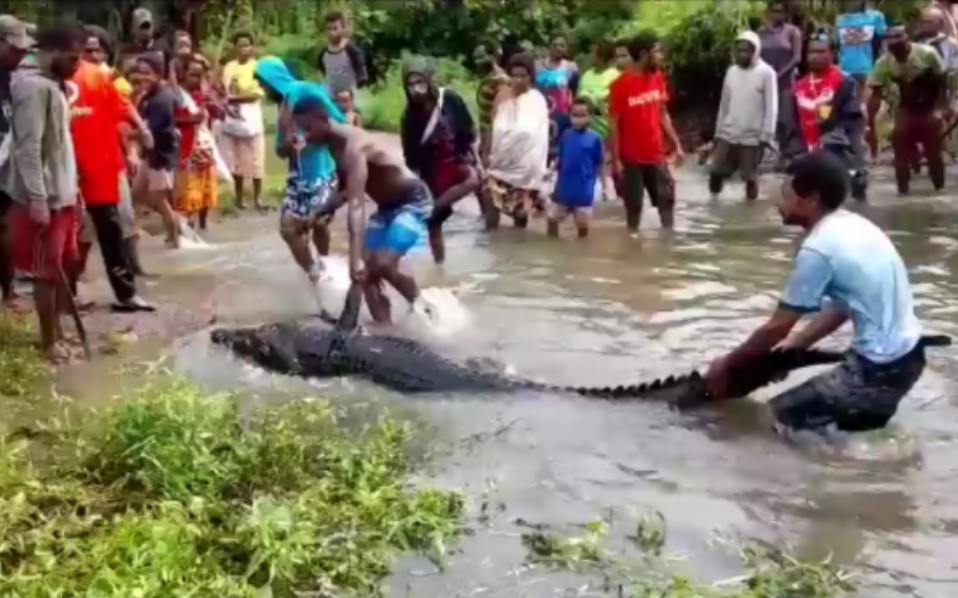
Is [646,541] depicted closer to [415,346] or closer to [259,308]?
[415,346]

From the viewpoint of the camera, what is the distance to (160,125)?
10.5 meters

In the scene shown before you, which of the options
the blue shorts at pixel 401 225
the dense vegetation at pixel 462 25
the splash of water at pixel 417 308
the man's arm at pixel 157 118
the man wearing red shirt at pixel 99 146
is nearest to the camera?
the man wearing red shirt at pixel 99 146

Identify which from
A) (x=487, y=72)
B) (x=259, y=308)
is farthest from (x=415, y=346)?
(x=487, y=72)

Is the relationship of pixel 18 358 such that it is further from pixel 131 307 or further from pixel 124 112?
pixel 124 112

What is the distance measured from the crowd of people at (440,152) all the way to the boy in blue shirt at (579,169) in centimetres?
2

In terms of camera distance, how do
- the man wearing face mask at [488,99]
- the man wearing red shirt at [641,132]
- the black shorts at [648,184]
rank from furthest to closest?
the man wearing face mask at [488,99]
the black shorts at [648,184]
the man wearing red shirt at [641,132]

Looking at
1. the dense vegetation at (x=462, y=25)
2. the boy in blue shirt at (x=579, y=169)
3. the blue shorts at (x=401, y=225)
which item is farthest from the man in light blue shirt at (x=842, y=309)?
the dense vegetation at (x=462, y=25)

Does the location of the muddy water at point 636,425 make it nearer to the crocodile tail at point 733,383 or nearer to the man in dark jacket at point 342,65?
the crocodile tail at point 733,383

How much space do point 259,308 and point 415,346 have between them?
205 centimetres

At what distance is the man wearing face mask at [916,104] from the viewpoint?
1358cm

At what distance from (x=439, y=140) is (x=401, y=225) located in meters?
2.12

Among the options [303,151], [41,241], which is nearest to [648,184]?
[303,151]

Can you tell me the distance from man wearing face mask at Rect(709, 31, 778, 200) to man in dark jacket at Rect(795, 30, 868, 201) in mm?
319

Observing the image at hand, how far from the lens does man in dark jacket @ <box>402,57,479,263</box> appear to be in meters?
10.3
